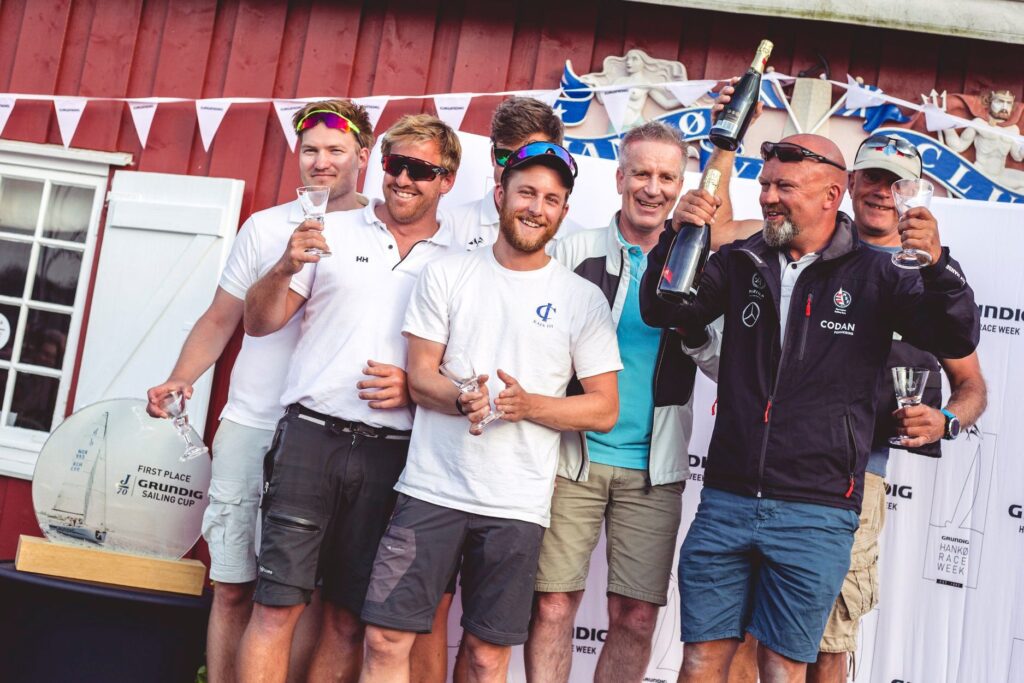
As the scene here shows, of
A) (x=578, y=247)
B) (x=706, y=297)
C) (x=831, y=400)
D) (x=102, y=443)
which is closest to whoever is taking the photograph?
(x=831, y=400)

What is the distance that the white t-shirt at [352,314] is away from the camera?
3.26 metres

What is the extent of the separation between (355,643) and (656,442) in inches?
47.4

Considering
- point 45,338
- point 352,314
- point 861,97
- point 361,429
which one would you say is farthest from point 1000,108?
point 45,338

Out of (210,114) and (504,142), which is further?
(210,114)

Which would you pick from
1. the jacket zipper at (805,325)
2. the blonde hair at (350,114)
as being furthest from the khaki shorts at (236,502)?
the jacket zipper at (805,325)

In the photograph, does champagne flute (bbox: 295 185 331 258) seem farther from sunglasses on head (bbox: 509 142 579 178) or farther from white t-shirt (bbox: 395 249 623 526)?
sunglasses on head (bbox: 509 142 579 178)

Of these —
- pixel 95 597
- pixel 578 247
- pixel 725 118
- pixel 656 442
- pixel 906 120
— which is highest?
pixel 906 120

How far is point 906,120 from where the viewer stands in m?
4.66

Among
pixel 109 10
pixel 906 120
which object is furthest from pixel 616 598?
pixel 109 10

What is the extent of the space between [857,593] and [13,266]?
4455 mm

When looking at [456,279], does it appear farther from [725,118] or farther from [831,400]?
[831,400]

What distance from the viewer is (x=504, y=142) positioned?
369 cm

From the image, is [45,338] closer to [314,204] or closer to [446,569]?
[314,204]

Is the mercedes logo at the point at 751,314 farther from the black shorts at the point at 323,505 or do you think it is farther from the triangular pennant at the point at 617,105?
the triangular pennant at the point at 617,105
